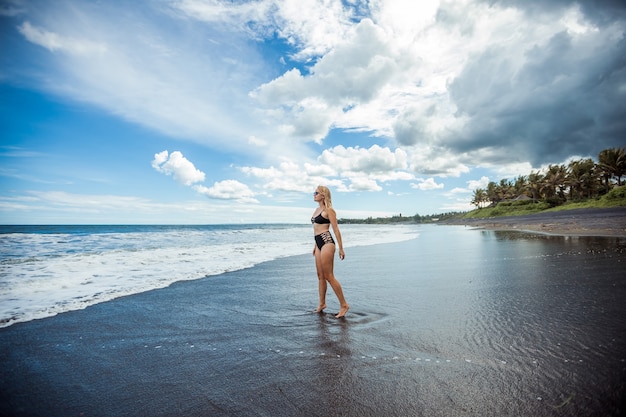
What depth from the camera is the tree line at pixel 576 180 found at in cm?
5574

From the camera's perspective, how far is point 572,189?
2744 inches

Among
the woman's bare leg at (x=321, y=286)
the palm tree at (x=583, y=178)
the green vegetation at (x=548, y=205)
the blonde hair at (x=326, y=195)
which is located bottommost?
the woman's bare leg at (x=321, y=286)

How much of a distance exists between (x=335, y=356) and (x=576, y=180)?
83760 mm

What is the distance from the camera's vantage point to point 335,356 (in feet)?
11.6

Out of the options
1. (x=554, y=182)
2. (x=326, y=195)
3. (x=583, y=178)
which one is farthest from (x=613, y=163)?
(x=326, y=195)

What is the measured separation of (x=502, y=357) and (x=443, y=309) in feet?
6.49

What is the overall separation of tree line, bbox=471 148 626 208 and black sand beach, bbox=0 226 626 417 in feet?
227

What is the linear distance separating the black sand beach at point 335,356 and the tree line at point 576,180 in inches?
2721

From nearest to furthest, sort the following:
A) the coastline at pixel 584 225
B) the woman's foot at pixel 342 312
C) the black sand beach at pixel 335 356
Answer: the black sand beach at pixel 335 356 → the woman's foot at pixel 342 312 → the coastline at pixel 584 225

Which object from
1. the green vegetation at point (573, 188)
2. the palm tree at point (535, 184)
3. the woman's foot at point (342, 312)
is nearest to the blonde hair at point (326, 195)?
the woman's foot at point (342, 312)

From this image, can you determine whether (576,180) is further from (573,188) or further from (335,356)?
(335,356)

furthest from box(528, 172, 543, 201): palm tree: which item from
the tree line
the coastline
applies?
the coastline

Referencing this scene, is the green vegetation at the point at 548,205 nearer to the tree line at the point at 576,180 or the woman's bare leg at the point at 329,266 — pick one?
the tree line at the point at 576,180

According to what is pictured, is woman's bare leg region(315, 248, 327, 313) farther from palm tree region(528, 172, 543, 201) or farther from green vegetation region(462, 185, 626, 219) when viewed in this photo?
palm tree region(528, 172, 543, 201)
